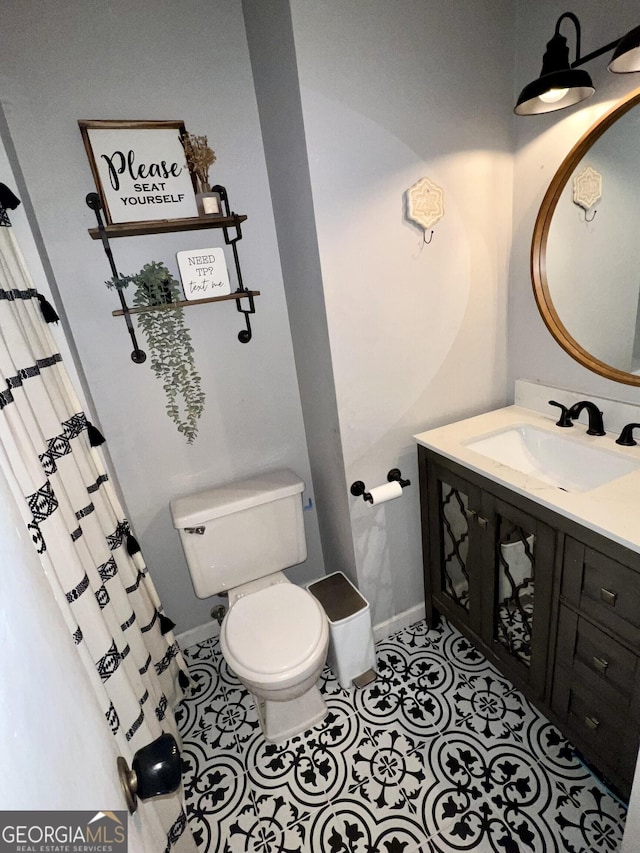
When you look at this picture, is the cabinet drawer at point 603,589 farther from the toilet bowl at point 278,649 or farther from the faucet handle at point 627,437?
the toilet bowl at point 278,649

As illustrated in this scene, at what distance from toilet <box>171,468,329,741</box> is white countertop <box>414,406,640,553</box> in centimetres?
67

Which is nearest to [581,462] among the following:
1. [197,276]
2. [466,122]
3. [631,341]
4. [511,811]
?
[631,341]

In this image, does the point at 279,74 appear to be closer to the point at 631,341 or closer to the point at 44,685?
the point at 631,341

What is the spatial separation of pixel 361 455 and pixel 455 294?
72 centimetres

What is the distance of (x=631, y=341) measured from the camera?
54.1 inches

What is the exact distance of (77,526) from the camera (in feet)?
3.66

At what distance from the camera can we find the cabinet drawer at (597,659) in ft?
3.49

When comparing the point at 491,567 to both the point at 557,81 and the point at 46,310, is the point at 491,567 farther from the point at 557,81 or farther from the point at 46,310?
the point at 46,310

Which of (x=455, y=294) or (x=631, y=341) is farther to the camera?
(x=455, y=294)

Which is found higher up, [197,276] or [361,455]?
[197,276]

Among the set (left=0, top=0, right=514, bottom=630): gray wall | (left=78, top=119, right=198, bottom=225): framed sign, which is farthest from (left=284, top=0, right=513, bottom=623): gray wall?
(left=78, top=119, right=198, bottom=225): framed sign

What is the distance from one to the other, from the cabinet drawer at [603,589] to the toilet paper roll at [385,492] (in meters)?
0.61

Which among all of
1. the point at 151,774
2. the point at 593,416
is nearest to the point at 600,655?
the point at 593,416

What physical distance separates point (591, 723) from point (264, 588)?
1.15m
